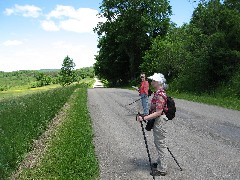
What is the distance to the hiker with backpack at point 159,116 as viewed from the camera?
8359 millimetres

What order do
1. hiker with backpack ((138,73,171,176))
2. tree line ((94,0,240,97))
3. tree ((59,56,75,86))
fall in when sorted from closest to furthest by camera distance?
hiker with backpack ((138,73,171,176)) → tree line ((94,0,240,97)) → tree ((59,56,75,86))

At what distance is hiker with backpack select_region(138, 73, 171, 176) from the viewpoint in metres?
8.36

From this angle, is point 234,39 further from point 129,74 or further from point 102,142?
point 129,74

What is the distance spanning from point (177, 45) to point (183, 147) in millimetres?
34827

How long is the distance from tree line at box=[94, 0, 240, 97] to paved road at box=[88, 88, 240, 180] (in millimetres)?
13529

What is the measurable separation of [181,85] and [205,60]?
20.4 feet

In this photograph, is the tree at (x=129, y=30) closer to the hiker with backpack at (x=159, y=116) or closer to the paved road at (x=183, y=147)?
the paved road at (x=183, y=147)

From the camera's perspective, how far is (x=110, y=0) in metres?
66.4

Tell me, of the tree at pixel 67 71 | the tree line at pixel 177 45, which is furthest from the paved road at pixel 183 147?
the tree at pixel 67 71

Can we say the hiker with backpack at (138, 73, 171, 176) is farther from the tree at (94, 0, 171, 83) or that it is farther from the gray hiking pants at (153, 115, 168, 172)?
the tree at (94, 0, 171, 83)

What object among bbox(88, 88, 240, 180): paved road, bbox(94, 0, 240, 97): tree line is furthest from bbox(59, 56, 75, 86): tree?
bbox(88, 88, 240, 180): paved road

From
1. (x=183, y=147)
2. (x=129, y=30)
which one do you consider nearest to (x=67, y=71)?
(x=129, y=30)

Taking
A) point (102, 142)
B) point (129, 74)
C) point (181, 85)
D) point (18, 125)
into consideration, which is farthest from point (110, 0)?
point (102, 142)

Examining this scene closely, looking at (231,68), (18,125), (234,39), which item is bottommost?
(18,125)
